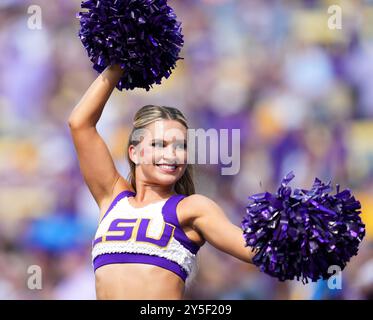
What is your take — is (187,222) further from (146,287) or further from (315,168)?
(315,168)

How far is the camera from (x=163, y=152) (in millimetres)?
2779

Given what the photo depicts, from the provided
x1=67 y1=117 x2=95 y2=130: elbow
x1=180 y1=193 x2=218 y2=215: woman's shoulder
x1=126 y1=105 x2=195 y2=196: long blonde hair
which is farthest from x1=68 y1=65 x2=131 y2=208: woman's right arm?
x1=180 y1=193 x2=218 y2=215: woman's shoulder

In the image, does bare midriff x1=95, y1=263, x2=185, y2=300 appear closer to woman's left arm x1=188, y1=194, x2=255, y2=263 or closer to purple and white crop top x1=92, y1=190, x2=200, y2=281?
purple and white crop top x1=92, y1=190, x2=200, y2=281

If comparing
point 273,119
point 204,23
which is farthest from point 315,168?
point 204,23

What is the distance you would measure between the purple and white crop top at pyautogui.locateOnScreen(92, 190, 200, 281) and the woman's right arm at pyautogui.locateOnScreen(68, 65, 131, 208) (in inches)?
6.9

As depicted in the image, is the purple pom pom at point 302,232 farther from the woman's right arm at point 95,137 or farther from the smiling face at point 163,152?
the woman's right arm at point 95,137

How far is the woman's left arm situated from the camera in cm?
252

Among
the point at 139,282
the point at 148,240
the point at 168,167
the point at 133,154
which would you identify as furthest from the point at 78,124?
the point at 139,282

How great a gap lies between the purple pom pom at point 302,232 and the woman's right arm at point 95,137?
0.73 metres

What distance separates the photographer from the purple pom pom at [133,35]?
2566mm

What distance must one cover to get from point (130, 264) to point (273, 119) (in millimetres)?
2218

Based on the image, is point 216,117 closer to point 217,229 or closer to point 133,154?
point 133,154

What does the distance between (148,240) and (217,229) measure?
0.81ft

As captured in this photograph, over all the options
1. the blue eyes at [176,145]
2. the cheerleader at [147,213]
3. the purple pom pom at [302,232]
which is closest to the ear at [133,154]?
the cheerleader at [147,213]
